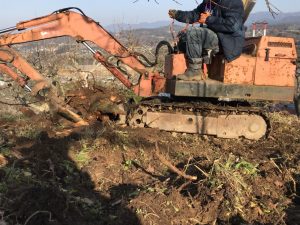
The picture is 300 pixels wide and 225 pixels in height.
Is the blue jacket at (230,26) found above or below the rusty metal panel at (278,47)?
above

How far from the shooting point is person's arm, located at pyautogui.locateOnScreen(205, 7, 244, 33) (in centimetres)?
752

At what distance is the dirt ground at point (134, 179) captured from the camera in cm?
482

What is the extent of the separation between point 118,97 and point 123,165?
2.68m

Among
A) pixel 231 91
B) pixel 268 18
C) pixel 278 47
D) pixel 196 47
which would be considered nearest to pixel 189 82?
pixel 196 47

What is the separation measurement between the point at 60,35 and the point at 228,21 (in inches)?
118

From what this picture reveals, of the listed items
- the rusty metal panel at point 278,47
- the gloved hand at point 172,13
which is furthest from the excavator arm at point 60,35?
the rusty metal panel at point 278,47

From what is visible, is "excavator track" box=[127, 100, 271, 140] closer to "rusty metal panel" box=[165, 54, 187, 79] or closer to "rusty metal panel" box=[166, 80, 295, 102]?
"rusty metal panel" box=[166, 80, 295, 102]

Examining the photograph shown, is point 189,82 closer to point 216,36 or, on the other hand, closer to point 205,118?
point 205,118

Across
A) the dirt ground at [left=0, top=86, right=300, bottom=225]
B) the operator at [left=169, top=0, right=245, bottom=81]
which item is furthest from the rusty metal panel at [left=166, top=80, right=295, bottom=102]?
the dirt ground at [left=0, top=86, right=300, bottom=225]

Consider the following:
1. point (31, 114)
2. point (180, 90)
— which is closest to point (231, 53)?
point (180, 90)

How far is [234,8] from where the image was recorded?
296 inches

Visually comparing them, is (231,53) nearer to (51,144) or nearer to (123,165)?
(123,165)

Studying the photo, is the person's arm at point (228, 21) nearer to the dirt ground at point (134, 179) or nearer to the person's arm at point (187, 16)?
the person's arm at point (187, 16)

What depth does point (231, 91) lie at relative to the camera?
7824 millimetres
